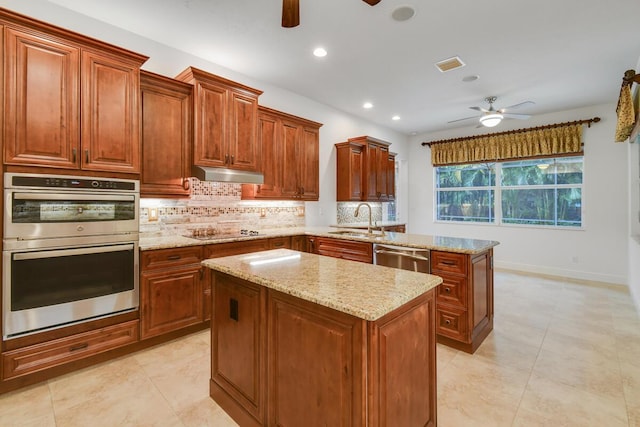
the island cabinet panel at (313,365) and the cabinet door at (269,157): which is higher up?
the cabinet door at (269,157)

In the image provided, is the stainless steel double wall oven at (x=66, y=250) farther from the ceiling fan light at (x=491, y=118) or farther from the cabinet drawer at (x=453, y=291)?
the ceiling fan light at (x=491, y=118)

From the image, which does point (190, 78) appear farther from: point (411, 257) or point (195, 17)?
point (411, 257)

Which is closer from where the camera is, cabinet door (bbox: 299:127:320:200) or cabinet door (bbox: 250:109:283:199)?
cabinet door (bbox: 250:109:283:199)

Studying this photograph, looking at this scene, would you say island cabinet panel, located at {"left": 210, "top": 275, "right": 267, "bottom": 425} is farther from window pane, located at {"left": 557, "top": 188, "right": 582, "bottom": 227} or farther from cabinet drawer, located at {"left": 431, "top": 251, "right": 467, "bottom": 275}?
window pane, located at {"left": 557, "top": 188, "right": 582, "bottom": 227}

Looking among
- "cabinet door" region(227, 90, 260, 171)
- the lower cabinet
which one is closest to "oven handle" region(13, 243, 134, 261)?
the lower cabinet

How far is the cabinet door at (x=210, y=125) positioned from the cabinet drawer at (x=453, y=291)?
256 cm

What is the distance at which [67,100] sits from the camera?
2227mm

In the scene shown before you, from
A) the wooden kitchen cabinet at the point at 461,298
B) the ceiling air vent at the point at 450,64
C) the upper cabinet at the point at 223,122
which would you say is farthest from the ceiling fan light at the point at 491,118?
the upper cabinet at the point at 223,122

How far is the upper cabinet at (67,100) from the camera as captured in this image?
2.03 m

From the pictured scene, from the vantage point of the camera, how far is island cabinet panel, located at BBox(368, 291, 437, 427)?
116 cm

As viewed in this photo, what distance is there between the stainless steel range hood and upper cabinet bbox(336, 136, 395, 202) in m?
1.96

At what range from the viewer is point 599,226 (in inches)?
196

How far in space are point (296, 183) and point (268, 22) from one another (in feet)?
6.84

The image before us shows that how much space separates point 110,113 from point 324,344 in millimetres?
2468
